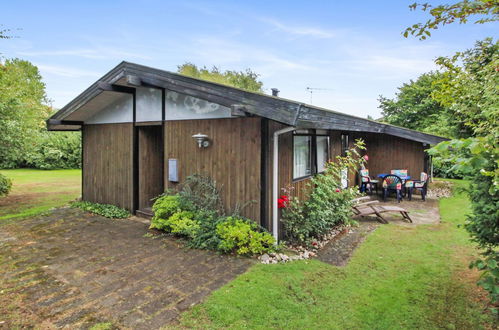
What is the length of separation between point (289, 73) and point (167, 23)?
52.4 ft

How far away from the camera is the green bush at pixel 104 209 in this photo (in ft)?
23.1

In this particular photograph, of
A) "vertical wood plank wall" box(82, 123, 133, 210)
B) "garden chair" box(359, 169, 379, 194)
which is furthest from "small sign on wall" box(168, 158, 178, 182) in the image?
"garden chair" box(359, 169, 379, 194)

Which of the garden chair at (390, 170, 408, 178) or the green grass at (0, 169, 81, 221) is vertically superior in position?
the garden chair at (390, 170, 408, 178)

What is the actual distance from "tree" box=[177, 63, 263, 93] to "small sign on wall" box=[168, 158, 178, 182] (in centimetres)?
2387

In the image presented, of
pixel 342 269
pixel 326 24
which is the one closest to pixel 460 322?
pixel 342 269

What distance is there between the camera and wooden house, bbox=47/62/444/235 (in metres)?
4.94

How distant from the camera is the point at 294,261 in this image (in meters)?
4.50

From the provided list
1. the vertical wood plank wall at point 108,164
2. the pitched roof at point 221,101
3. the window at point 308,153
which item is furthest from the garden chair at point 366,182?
the vertical wood plank wall at point 108,164

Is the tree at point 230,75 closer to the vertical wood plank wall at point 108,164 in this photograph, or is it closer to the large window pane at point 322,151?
the vertical wood plank wall at point 108,164

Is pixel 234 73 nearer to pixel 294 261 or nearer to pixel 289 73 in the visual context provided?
pixel 289 73

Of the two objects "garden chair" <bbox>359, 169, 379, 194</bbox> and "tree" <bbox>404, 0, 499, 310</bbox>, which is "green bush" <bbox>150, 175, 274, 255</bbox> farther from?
"garden chair" <bbox>359, 169, 379, 194</bbox>

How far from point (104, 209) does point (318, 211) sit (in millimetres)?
5454

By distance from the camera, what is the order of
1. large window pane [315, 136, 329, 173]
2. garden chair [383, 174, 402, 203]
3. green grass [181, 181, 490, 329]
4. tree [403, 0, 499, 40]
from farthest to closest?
garden chair [383, 174, 402, 203] → large window pane [315, 136, 329, 173] → green grass [181, 181, 490, 329] → tree [403, 0, 499, 40]

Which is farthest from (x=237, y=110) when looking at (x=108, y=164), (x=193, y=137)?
(x=108, y=164)
